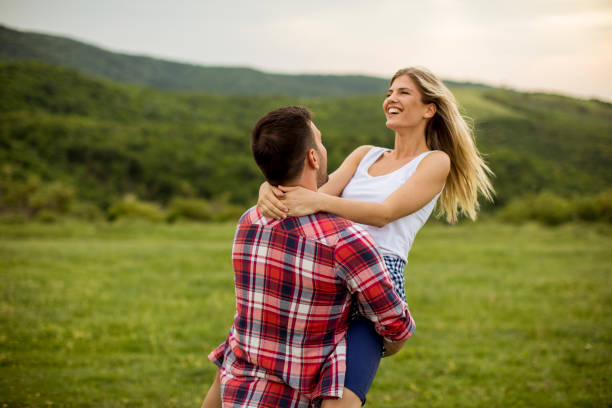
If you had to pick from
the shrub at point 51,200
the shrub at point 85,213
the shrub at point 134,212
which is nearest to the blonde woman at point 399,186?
the shrub at point 134,212

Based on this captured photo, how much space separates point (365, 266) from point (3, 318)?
747cm

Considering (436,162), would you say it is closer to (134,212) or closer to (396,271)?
(396,271)

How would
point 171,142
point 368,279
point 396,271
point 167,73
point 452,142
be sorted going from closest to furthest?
point 368,279 < point 396,271 < point 452,142 < point 171,142 < point 167,73

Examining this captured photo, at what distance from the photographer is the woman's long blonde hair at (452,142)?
9.30 feet

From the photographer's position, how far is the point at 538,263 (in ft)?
49.2

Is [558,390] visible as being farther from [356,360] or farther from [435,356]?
[356,360]

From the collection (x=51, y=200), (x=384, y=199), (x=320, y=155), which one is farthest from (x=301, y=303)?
(x=51, y=200)

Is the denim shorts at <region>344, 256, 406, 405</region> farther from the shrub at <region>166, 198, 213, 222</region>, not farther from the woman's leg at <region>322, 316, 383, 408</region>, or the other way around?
the shrub at <region>166, 198, 213, 222</region>

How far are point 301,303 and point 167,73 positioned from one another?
11386cm

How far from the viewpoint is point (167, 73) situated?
108m

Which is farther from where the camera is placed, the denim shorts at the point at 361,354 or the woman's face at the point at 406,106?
the woman's face at the point at 406,106

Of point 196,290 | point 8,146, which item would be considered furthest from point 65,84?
point 196,290

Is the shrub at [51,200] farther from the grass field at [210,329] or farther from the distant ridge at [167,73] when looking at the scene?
the distant ridge at [167,73]

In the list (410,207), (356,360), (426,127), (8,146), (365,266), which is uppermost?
(426,127)
